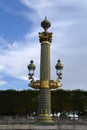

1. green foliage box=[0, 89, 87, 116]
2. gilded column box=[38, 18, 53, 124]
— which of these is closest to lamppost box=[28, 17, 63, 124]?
gilded column box=[38, 18, 53, 124]

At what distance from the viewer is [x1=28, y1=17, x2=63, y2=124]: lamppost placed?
32344 millimetres

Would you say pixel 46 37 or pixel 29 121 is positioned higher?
pixel 46 37

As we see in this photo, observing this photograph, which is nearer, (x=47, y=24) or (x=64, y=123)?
(x=47, y=24)

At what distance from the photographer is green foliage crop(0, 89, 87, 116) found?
83.8m

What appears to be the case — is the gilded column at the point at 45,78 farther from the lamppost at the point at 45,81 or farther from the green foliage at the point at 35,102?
the green foliage at the point at 35,102

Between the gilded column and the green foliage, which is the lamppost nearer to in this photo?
the gilded column

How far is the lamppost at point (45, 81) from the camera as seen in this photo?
1273 inches

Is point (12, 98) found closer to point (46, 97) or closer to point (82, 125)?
point (82, 125)

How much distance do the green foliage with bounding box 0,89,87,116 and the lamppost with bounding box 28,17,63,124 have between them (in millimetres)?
50373

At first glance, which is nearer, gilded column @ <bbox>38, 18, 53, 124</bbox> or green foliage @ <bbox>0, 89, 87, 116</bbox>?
gilded column @ <bbox>38, 18, 53, 124</bbox>

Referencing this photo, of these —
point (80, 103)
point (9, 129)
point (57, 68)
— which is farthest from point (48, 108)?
point (80, 103)

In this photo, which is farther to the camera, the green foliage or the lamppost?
the green foliage

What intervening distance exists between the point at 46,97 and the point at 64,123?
19.3 meters

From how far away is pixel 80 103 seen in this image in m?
84.0
